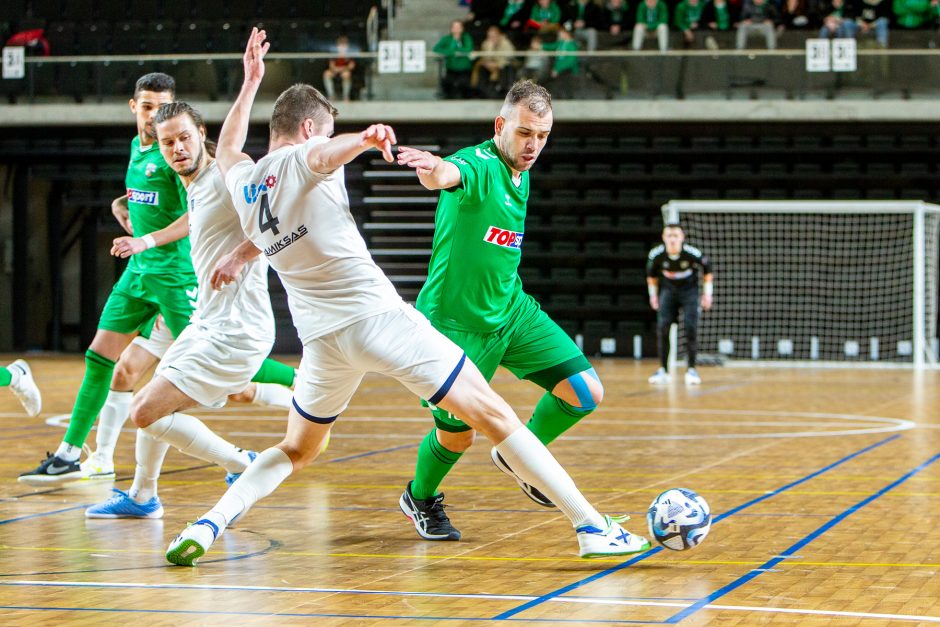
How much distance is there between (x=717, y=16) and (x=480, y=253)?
14.6 meters

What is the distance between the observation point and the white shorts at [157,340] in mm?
5969

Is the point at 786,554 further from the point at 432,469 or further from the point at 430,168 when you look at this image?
the point at 430,168

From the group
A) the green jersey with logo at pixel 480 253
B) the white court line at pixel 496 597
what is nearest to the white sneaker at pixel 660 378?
the green jersey with logo at pixel 480 253

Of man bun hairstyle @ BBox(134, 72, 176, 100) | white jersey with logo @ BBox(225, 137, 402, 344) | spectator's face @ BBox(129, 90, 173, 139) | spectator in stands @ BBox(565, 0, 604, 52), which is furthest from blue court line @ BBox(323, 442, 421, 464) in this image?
spectator in stands @ BBox(565, 0, 604, 52)

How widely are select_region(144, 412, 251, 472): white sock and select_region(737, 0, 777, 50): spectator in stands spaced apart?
13.4 metres

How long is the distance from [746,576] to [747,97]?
14.5 metres

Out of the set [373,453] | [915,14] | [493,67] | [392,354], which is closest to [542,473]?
[392,354]

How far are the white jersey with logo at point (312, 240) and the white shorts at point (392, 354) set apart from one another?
0.04 meters

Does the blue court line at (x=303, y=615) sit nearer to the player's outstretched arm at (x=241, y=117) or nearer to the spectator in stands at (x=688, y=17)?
the player's outstretched arm at (x=241, y=117)

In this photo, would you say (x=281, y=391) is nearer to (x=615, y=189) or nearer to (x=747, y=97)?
(x=747, y=97)

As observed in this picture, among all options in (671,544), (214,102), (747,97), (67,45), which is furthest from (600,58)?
(671,544)

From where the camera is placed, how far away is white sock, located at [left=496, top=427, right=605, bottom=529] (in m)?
3.98

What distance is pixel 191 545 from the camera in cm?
394

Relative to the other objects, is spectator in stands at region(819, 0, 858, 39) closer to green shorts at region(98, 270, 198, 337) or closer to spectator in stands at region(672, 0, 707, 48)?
spectator in stands at region(672, 0, 707, 48)
